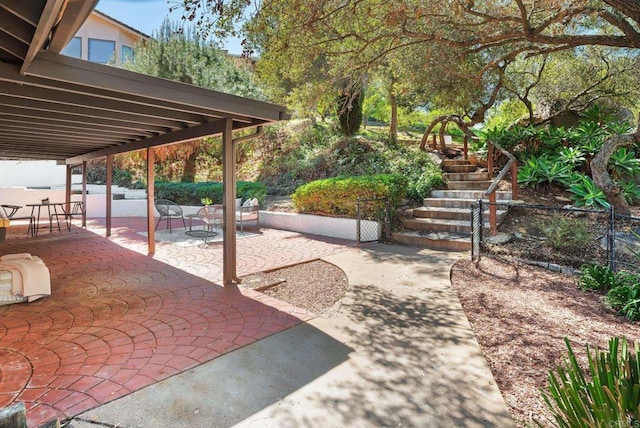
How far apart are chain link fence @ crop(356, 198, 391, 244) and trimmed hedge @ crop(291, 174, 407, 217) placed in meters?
0.17

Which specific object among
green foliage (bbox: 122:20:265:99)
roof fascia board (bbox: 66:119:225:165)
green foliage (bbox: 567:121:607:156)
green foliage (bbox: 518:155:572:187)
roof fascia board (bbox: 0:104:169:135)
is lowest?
green foliage (bbox: 518:155:572:187)

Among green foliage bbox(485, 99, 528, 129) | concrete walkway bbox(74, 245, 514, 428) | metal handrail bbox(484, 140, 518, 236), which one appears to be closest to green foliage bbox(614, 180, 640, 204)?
metal handrail bbox(484, 140, 518, 236)

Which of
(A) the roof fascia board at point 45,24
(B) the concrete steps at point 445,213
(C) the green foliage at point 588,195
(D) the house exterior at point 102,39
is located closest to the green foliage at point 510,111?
(C) the green foliage at point 588,195

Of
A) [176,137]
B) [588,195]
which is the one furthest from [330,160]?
[588,195]

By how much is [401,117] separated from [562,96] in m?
7.09

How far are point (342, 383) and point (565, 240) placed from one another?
520cm

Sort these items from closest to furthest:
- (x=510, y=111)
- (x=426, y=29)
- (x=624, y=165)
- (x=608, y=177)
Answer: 1. (x=426, y=29)
2. (x=608, y=177)
3. (x=624, y=165)
4. (x=510, y=111)

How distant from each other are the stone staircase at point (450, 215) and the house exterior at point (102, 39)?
674 inches

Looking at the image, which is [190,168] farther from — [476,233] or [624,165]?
[624,165]

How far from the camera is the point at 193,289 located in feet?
15.5

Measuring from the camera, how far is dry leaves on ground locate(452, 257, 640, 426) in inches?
102

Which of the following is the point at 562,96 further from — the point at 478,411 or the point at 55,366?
the point at 55,366

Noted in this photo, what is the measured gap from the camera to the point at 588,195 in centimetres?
671

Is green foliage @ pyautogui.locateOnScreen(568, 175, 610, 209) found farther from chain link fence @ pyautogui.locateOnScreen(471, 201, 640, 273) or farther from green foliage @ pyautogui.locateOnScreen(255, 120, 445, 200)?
green foliage @ pyautogui.locateOnScreen(255, 120, 445, 200)
